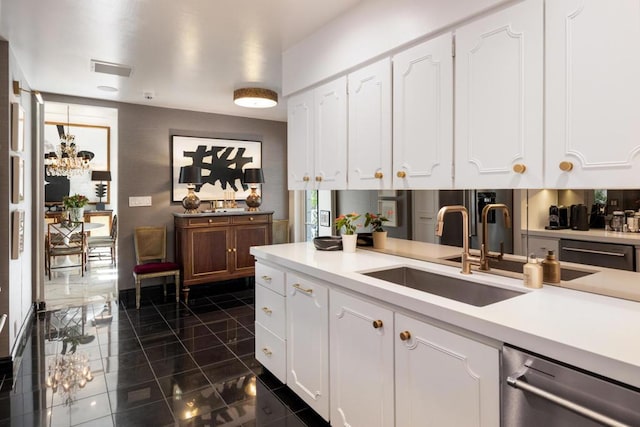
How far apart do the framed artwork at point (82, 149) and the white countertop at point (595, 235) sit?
27.3ft

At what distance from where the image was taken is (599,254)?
164 centimetres

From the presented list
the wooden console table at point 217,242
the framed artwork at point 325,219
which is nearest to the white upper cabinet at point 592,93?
the framed artwork at point 325,219

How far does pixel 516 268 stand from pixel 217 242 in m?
3.75

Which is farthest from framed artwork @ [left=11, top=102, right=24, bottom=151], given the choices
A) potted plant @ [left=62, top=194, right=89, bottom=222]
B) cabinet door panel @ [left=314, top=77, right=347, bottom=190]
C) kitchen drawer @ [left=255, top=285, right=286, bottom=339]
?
potted plant @ [left=62, top=194, right=89, bottom=222]

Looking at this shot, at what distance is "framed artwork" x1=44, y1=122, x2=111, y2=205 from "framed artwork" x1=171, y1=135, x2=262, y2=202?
3.87 meters

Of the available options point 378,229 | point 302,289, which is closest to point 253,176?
point 378,229

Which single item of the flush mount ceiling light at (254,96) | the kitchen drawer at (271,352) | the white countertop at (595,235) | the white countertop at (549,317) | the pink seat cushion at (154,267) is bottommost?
the kitchen drawer at (271,352)

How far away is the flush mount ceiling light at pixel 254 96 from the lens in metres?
4.16

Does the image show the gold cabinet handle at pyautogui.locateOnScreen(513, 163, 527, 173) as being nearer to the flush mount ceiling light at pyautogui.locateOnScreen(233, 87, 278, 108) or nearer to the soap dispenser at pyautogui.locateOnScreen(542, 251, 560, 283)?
the soap dispenser at pyautogui.locateOnScreen(542, 251, 560, 283)

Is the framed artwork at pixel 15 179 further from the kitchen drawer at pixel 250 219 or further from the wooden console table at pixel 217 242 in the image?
the kitchen drawer at pixel 250 219

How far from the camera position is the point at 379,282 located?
178 centimetres

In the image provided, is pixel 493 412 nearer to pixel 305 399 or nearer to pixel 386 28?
pixel 305 399

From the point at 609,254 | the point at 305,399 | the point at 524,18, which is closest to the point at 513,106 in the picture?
the point at 524,18

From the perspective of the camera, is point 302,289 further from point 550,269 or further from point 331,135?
point 550,269
